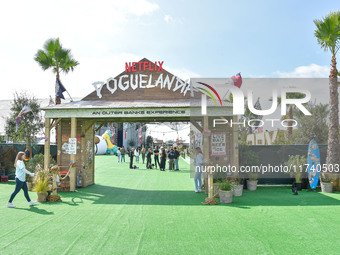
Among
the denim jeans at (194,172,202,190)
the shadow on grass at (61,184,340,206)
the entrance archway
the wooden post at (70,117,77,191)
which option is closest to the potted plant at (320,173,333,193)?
the shadow on grass at (61,184,340,206)

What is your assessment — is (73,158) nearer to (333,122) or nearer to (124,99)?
(124,99)

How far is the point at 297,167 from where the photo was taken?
1262cm

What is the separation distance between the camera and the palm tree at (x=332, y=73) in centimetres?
1259

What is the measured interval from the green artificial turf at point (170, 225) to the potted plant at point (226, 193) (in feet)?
0.76

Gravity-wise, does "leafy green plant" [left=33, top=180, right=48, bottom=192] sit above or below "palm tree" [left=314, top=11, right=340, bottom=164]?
below

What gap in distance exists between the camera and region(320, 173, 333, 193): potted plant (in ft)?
38.6

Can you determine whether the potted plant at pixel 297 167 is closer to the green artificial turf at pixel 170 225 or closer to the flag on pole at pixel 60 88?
the green artificial turf at pixel 170 225

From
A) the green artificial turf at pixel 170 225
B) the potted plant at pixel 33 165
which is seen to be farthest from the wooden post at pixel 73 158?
the potted plant at pixel 33 165

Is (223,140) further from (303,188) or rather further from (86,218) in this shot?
(86,218)

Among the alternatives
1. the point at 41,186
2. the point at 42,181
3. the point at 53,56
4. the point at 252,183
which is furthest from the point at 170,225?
the point at 53,56

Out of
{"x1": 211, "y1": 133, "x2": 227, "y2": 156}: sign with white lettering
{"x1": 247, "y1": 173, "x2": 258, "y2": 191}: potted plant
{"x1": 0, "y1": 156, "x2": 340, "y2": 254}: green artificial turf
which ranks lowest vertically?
{"x1": 0, "y1": 156, "x2": 340, "y2": 254}: green artificial turf

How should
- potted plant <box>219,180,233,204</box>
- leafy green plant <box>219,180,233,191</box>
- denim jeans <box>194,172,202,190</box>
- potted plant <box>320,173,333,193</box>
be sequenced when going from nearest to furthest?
potted plant <box>219,180,233,204</box> → leafy green plant <box>219,180,233,191</box> → denim jeans <box>194,172,202,190</box> → potted plant <box>320,173,333,193</box>

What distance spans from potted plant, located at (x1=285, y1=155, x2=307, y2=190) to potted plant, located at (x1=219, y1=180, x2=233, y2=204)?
13.7 ft

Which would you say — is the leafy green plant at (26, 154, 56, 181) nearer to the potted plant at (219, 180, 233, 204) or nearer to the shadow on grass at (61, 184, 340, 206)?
the shadow on grass at (61, 184, 340, 206)
